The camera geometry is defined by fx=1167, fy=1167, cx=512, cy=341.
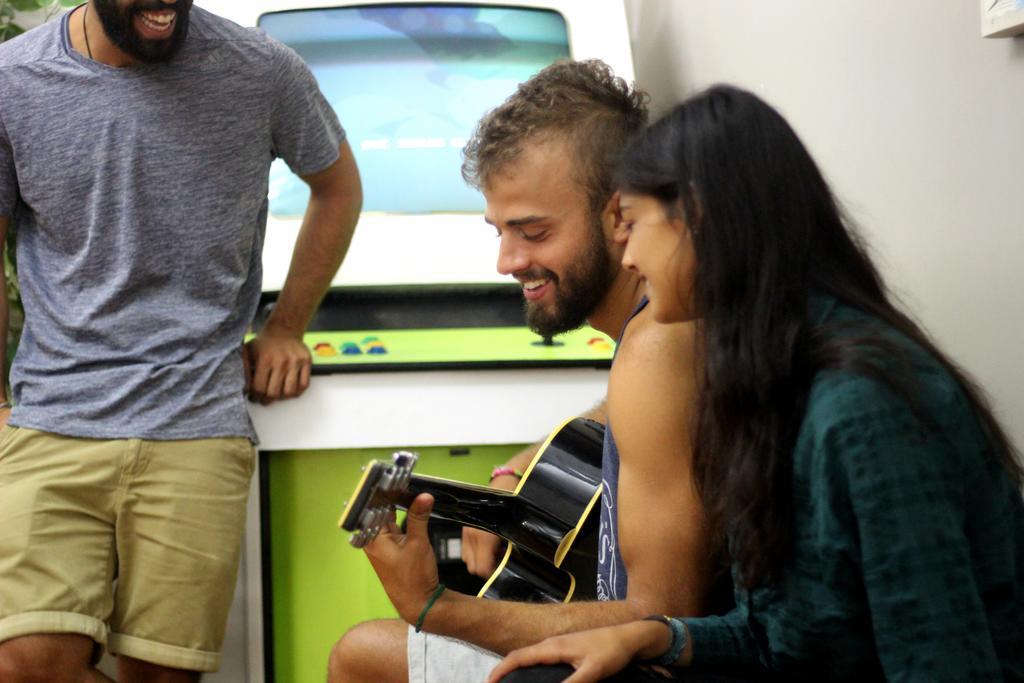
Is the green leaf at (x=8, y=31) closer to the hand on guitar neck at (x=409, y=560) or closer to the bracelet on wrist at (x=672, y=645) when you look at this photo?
the hand on guitar neck at (x=409, y=560)

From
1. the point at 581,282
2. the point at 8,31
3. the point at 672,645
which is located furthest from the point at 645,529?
the point at 8,31

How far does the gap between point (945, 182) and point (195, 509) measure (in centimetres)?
114

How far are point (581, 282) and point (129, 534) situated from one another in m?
0.79

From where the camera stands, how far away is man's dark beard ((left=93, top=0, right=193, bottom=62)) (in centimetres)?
169

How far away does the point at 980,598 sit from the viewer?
34.1 inches

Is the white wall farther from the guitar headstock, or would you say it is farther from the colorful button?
the colorful button

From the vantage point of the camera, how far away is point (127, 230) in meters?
1.74

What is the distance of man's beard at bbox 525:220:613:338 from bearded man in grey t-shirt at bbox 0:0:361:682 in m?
0.58

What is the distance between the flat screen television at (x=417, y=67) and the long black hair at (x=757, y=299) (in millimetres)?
1172

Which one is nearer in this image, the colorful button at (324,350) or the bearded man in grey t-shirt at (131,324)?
the bearded man in grey t-shirt at (131,324)

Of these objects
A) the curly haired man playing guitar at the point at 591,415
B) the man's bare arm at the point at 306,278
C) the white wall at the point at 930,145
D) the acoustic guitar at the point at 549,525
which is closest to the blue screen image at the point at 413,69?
the man's bare arm at the point at 306,278

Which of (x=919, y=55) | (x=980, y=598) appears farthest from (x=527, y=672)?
(x=919, y=55)

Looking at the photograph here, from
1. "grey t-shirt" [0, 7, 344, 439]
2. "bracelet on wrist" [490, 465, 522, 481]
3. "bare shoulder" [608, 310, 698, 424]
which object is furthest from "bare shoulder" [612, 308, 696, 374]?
"grey t-shirt" [0, 7, 344, 439]

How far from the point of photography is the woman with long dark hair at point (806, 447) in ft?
2.77
